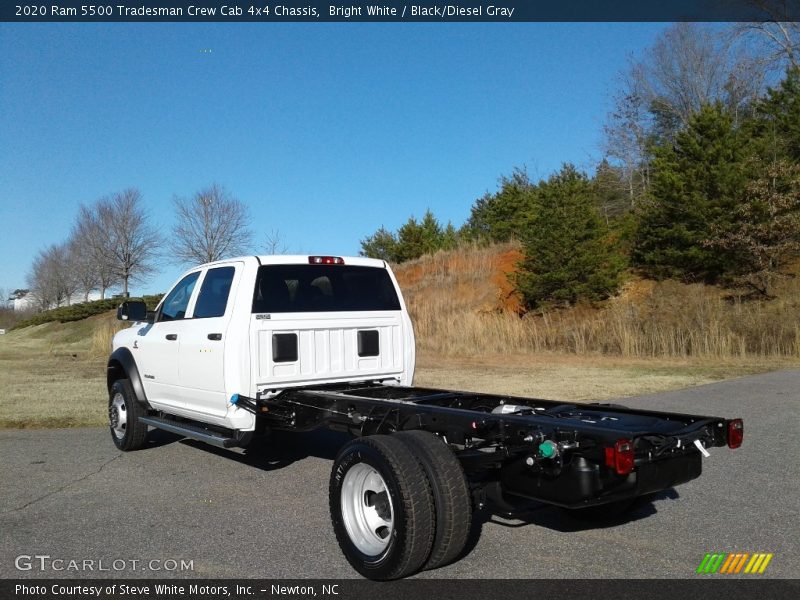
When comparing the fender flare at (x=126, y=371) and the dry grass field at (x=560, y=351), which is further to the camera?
the dry grass field at (x=560, y=351)

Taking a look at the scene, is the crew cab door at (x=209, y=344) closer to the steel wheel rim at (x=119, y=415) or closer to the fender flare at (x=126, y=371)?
the fender flare at (x=126, y=371)

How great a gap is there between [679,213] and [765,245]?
11.3 feet

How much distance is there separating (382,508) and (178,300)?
435 centimetres

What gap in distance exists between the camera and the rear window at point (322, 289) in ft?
22.8

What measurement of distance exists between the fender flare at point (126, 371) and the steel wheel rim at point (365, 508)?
166 inches

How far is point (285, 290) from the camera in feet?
A: 23.2

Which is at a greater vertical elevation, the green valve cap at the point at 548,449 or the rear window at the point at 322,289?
the rear window at the point at 322,289

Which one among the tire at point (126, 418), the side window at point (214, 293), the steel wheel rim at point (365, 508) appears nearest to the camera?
the steel wheel rim at point (365, 508)

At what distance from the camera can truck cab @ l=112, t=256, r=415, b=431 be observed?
263 inches

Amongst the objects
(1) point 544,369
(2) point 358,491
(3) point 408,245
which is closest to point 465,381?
(1) point 544,369

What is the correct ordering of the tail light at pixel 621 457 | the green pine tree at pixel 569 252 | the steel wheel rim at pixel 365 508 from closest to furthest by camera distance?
the tail light at pixel 621 457 < the steel wheel rim at pixel 365 508 < the green pine tree at pixel 569 252

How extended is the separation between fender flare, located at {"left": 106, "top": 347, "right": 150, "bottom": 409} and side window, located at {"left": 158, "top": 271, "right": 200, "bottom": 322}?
68 cm

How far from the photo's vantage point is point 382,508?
187 inches
